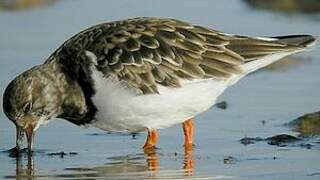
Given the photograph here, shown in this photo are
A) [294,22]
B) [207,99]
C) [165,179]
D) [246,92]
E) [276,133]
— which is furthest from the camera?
[294,22]

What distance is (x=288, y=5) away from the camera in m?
11.6

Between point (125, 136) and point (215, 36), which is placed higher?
point (215, 36)

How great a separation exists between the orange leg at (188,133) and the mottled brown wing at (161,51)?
39 centimetres

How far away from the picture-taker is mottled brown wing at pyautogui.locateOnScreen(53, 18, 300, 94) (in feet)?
22.4

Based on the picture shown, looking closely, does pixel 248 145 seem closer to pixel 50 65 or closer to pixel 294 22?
pixel 50 65

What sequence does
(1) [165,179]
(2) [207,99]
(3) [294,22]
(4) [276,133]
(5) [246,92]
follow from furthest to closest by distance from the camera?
(3) [294,22]
(5) [246,92]
(4) [276,133]
(2) [207,99]
(1) [165,179]

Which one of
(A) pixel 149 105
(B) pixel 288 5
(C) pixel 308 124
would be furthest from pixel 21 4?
(A) pixel 149 105

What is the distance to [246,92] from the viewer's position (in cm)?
832

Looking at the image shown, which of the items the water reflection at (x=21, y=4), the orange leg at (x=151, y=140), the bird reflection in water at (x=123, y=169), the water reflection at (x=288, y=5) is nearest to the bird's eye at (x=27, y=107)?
the bird reflection in water at (x=123, y=169)

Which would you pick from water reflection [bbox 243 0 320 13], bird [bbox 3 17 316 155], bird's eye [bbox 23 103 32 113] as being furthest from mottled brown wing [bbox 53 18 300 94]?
water reflection [bbox 243 0 320 13]

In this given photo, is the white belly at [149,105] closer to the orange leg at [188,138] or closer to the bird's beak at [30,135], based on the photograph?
Answer: the orange leg at [188,138]

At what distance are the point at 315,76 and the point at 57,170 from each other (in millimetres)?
2846

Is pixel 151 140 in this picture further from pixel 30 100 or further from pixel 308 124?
pixel 308 124

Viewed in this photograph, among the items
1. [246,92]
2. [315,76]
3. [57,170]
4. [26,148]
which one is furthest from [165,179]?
[315,76]
